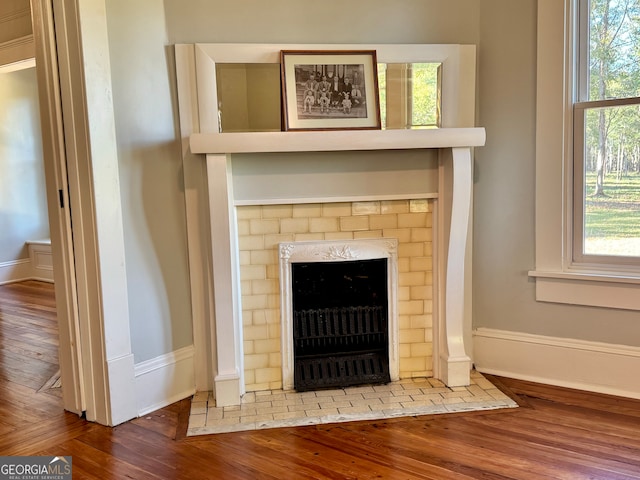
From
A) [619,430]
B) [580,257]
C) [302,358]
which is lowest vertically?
[619,430]

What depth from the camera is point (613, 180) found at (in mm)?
2775

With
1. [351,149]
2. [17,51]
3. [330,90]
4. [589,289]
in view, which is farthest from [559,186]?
[17,51]

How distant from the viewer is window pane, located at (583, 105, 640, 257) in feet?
8.95

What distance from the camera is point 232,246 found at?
2766mm

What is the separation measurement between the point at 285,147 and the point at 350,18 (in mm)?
822

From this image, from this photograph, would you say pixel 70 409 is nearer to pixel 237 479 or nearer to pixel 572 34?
pixel 237 479

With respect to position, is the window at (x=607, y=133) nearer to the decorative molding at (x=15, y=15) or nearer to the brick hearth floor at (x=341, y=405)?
the brick hearth floor at (x=341, y=405)

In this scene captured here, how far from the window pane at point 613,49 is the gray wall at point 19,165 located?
19.4ft

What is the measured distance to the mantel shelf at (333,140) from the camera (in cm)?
257

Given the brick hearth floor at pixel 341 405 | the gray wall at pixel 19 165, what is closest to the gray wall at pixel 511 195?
the brick hearth floor at pixel 341 405

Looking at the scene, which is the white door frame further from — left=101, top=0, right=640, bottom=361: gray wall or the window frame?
the window frame

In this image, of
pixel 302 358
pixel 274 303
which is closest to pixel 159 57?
pixel 274 303

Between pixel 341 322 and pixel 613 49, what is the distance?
199 cm

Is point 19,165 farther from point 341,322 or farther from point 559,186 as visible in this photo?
point 559,186
